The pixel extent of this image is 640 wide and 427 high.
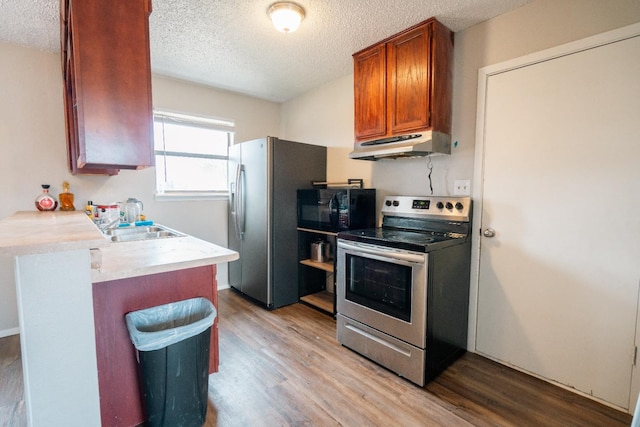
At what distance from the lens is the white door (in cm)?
166

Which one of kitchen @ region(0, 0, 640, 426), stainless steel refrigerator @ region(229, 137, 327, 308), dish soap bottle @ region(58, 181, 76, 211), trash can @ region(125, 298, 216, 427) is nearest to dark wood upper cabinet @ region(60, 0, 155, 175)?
trash can @ region(125, 298, 216, 427)

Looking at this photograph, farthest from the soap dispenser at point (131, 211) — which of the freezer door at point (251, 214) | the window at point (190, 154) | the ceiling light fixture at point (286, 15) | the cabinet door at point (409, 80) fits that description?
the cabinet door at point (409, 80)

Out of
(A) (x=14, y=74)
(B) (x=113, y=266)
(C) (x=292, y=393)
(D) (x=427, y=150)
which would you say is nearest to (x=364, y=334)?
(C) (x=292, y=393)

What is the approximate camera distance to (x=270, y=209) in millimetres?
3043

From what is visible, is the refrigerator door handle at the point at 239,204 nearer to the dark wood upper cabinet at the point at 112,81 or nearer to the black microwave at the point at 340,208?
the black microwave at the point at 340,208

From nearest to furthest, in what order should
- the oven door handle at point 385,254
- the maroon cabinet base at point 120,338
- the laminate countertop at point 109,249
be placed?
the laminate countertop at point 109,249
the maroon cabinet base at point 120,338
the oven door handle at point 385,254

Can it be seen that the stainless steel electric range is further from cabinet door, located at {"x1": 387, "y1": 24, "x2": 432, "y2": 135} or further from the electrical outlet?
cabinet door, located at {"x1": 387, "y1": 24, "x2": 432, "y2": 135}

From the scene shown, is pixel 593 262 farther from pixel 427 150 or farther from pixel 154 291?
pixel 154 291

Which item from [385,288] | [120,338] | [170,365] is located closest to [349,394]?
[385,288]

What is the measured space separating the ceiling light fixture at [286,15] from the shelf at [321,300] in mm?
2438

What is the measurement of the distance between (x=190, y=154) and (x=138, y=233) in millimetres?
1288

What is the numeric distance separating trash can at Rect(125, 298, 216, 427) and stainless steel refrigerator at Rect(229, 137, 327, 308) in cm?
161

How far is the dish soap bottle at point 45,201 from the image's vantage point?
2494mm

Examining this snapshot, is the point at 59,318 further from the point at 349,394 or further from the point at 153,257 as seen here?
the point at 349,394
